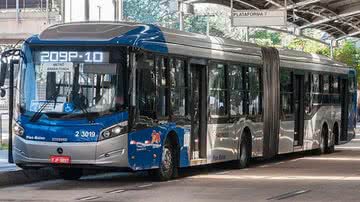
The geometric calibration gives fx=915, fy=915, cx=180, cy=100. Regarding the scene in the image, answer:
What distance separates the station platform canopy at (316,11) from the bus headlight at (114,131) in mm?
17325

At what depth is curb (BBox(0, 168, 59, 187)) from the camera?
17567 mm

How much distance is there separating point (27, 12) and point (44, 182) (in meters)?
32.2

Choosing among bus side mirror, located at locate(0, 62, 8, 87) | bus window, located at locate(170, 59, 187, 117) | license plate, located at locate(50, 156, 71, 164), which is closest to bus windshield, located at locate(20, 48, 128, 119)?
bus side mirror, located at locate(0, 62, 8, 87)

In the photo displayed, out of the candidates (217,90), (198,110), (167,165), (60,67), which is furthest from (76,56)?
(217,90)

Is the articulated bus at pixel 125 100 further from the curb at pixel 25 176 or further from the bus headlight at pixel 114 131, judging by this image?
the curb at pixel 25 176

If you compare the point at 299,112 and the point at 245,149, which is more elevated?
→ the point at 299,112

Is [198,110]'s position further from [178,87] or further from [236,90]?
[236,90]

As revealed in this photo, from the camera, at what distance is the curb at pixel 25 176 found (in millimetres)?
17567

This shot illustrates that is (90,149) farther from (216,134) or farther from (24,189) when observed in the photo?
(216,134)

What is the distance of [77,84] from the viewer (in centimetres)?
1683

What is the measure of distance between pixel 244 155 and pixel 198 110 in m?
3.29

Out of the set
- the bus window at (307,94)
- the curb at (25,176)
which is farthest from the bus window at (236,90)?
the bus window at (307,94)

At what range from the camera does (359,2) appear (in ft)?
127

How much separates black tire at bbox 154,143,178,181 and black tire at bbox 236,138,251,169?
159 inches
